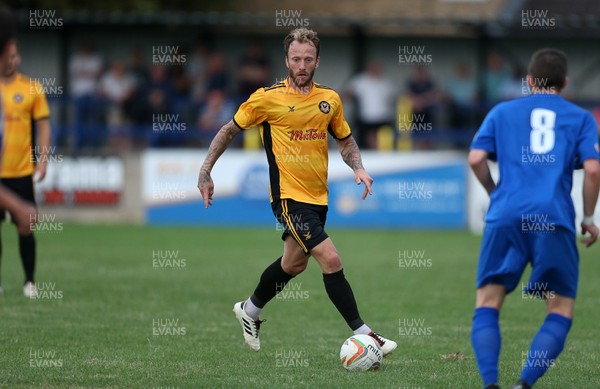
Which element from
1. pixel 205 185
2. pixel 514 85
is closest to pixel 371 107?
pixel 514 85

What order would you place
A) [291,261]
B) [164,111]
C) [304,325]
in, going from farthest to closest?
[164,111]
[304,325]
[291,261]

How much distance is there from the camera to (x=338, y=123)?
8.05 meters

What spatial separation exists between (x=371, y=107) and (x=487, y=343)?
53.7 feet

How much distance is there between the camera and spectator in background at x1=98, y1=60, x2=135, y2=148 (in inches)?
888

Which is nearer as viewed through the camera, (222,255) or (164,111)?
(222,255)

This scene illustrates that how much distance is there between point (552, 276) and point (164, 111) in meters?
16.8

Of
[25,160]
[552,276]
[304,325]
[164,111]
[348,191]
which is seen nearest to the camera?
[552,276]

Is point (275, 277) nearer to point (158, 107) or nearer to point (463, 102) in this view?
point (158, 107)

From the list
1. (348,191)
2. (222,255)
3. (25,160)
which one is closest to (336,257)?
(25,160)

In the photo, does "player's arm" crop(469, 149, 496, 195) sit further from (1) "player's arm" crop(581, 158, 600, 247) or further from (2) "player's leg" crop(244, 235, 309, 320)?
(2) "player's leg" crop(244, 235, 309, 320)

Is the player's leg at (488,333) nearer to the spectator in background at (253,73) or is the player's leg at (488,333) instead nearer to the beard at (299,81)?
the beard at (299,81)

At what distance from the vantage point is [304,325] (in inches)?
385

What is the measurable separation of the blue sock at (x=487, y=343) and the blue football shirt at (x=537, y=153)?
552 mm

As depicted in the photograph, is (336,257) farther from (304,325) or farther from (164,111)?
(164,111)
